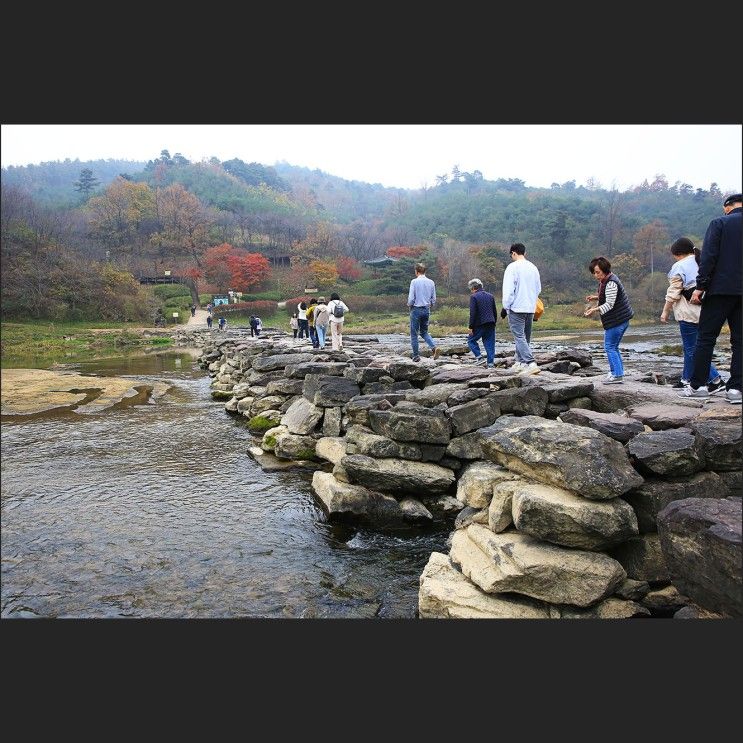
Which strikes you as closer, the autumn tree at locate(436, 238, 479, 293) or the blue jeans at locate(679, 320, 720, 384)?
the blue jeans at locate(679, 320, 720, 384)

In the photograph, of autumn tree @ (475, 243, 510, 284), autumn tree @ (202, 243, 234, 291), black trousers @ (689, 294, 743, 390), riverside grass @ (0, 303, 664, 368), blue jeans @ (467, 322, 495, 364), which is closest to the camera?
black trousers @ (689, 294, 743, 390)

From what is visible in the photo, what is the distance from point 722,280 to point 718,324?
1.63ft

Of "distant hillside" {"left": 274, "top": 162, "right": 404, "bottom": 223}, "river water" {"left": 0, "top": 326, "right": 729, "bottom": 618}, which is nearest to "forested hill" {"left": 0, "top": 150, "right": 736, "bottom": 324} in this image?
"distant hillside" {"left": 274, "top": 162, "right": 404, "bottom": 223}

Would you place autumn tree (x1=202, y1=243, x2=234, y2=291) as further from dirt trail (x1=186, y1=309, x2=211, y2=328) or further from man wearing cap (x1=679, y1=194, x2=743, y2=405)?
man wearing cap (x1=679, y1=194, x2=743, y2=405)

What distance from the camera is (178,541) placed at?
5.52 metres

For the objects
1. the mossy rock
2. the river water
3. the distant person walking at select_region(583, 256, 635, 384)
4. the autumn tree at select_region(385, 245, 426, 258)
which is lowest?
the river water

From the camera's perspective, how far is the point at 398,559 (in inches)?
205

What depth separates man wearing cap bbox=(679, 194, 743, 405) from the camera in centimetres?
456

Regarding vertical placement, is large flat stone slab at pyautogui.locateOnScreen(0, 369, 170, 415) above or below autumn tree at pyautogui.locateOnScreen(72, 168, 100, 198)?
below

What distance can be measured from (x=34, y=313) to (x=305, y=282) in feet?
159

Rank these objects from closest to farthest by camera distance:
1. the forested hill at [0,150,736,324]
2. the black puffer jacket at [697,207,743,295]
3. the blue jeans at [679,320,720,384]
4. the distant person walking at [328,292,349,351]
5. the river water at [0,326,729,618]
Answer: the river water at [0,326,729,618]
the black puffer jacket at [697,207,743,295]
the blue jeans at [679,320,720,384]
the distant person walking at [328,292,349,351]
the forested hill at [0,150,736,324]

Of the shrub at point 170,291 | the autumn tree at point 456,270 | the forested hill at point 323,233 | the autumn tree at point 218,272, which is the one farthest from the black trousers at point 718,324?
the shrub at point 170,291

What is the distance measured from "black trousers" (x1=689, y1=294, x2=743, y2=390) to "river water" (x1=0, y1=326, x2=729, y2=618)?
3368 mm

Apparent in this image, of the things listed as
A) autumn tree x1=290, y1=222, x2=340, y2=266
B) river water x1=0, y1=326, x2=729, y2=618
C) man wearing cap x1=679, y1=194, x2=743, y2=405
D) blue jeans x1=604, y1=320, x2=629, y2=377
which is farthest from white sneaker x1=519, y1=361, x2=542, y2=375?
autumn tree x1=290, y1=222, x2=340, y2=266
